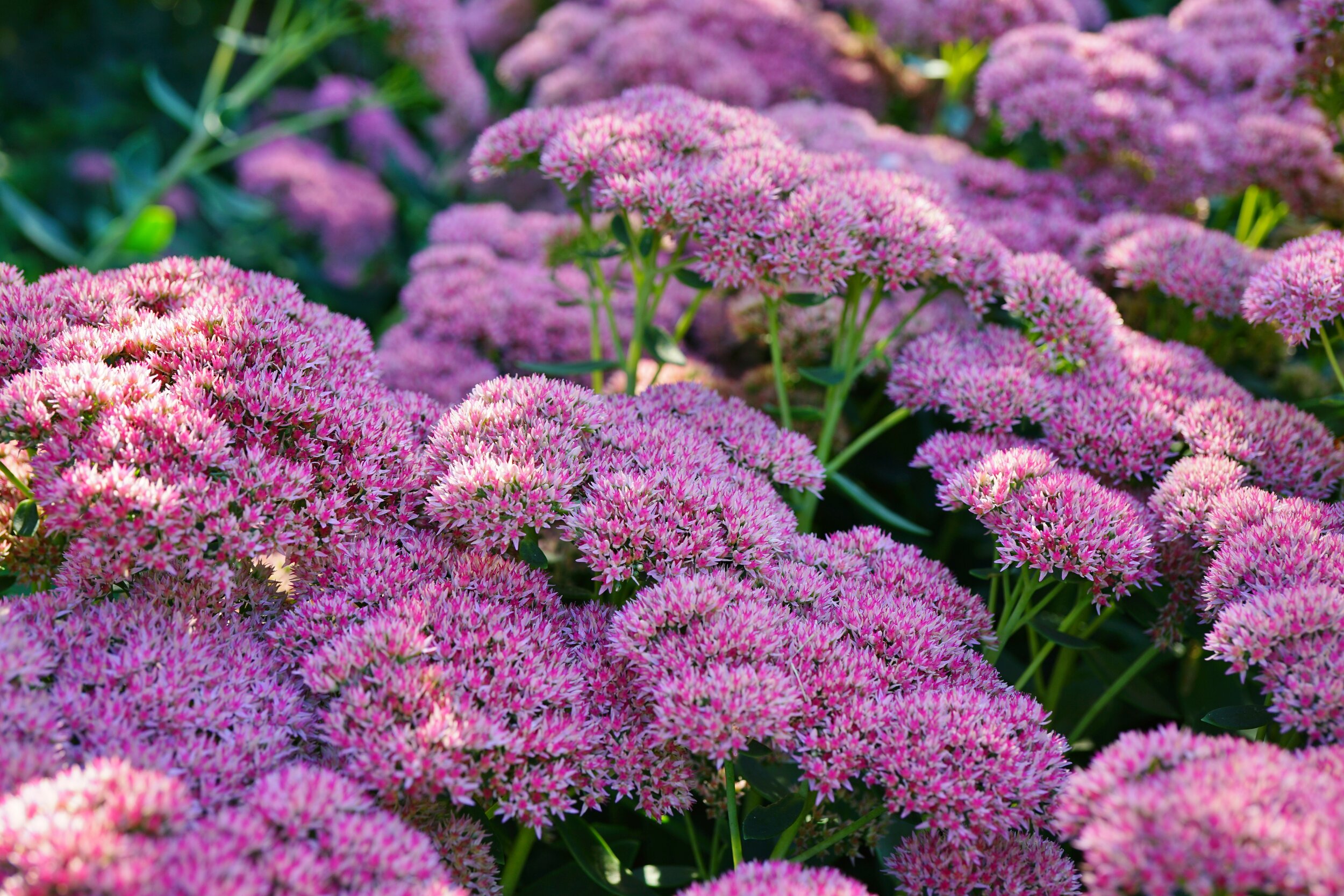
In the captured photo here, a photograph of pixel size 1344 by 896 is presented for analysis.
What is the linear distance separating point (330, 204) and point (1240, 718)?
12.8 ft

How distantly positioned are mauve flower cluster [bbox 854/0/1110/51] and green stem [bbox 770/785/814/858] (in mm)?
2557

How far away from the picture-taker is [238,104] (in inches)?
124

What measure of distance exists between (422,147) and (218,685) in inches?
175

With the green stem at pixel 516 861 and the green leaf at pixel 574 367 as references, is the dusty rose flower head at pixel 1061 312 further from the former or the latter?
the green stem at pixel 516 861

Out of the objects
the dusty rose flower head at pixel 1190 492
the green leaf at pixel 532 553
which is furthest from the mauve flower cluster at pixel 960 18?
the green leaf at pixel 532 553

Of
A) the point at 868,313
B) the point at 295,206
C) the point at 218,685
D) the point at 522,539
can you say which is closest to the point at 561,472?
the point at 522,539

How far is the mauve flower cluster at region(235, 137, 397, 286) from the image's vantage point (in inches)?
162

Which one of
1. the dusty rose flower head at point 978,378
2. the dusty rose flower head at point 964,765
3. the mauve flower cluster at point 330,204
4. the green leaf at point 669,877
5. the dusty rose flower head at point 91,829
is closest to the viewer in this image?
the dusty rose flower head at point 91,829

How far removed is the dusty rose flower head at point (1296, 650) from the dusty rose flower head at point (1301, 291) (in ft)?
1.75

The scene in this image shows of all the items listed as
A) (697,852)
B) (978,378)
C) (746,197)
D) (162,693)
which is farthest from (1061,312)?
(162,693)

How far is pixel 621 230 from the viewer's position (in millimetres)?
1837

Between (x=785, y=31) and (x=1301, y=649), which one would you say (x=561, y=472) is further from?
(x=785, y=31)

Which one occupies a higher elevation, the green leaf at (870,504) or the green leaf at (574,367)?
the green leaf at (574,367)

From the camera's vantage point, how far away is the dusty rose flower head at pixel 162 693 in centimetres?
104
